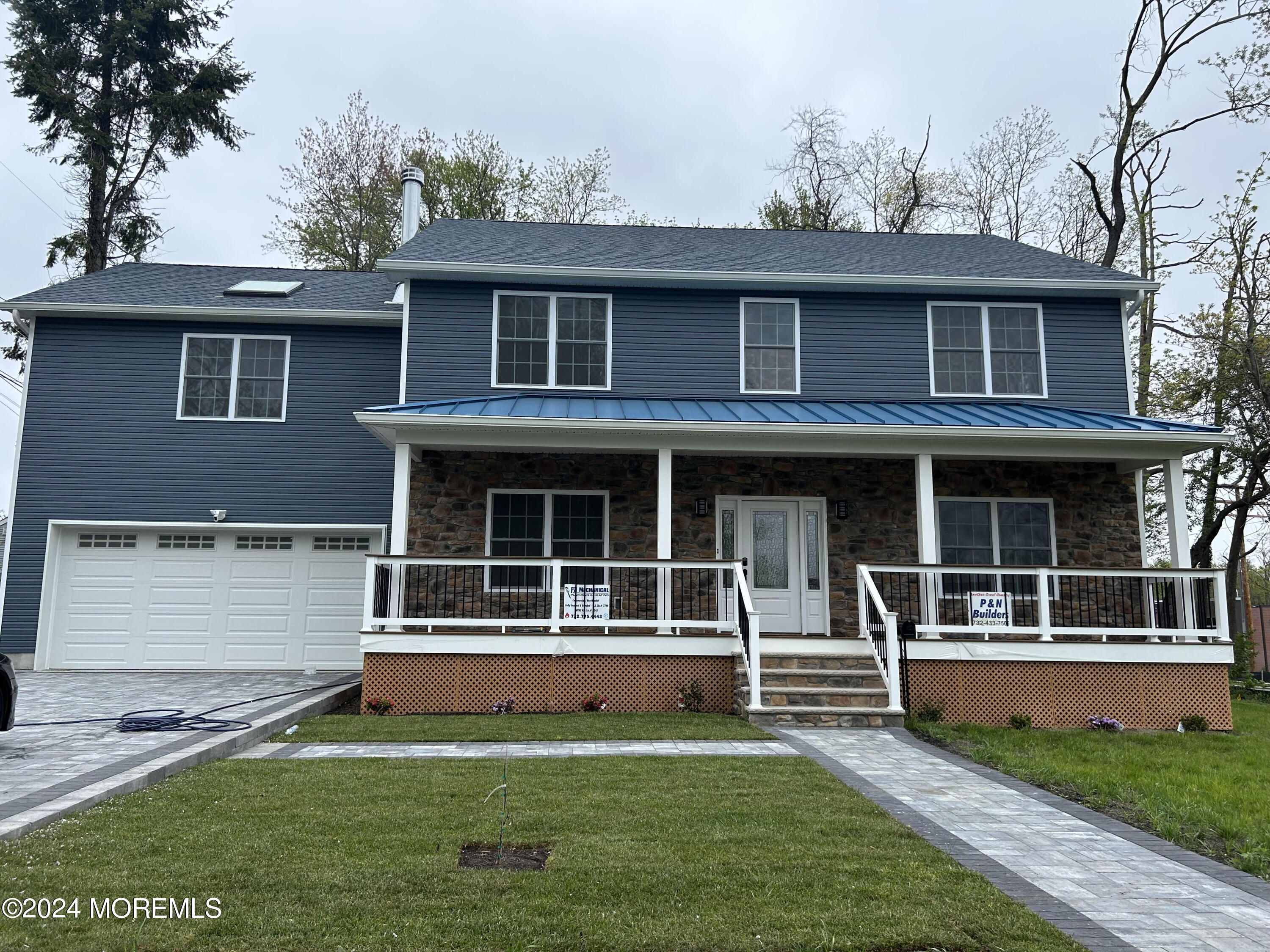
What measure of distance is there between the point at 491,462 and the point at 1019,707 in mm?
7396

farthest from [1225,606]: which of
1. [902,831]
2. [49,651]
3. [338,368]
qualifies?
[49,651]

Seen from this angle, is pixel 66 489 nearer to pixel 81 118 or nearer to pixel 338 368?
pixel 338 368

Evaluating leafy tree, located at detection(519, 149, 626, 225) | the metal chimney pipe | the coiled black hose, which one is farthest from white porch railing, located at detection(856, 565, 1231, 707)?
leafy tree, located at detection(519, 149, 626, 225)

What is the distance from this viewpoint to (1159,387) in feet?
72.5

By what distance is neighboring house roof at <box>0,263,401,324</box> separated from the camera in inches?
537

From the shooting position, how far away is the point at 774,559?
12.5m

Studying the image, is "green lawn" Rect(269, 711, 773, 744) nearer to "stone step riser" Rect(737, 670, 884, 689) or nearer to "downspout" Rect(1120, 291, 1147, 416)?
"stone step riser" Rect(737, 670, 884, 689)

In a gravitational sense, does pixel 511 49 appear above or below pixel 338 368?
above

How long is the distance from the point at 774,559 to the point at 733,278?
4.17 metres

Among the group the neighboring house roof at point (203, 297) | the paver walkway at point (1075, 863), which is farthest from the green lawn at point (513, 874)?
the neighboring house roof at point (203, 297)

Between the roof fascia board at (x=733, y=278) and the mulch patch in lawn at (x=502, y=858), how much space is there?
960cm

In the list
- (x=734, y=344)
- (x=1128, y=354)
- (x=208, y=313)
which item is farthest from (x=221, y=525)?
(x=1128, y=354)

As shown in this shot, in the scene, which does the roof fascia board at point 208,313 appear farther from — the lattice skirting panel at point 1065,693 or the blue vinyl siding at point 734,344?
the lattice skirting panel at point 1065,693

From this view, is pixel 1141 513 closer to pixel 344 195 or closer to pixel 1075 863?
pixel 1075 863
